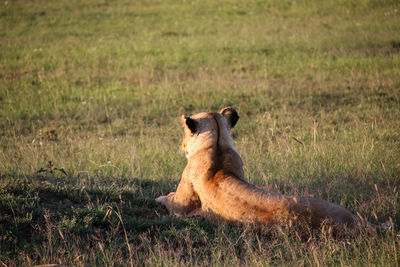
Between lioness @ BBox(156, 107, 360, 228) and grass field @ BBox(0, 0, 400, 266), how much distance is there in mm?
172

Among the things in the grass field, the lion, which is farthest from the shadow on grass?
the lion

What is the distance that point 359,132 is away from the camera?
8766mm

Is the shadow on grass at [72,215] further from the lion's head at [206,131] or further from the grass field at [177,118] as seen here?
the lion's head at [206,131]

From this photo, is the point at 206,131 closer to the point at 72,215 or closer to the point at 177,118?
the point at 72,215

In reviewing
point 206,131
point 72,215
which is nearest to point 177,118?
point 206,131

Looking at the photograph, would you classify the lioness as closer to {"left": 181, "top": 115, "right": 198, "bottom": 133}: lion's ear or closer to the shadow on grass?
{"left": 181, "top": 115, "right": 198, "bottom": 133}: lion's ear

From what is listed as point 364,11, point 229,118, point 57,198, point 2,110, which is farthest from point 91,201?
point 364,11

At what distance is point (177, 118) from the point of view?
10.9 meters

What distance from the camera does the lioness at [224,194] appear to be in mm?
4438

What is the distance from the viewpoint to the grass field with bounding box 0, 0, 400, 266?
4457 millimetres

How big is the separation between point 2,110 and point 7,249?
7.97 metres

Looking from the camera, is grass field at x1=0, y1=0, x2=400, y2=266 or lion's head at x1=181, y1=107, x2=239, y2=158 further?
lion's head at x1=181, y1=107, x2=239, y2=158

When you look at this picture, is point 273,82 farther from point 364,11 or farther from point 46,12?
point 46,12

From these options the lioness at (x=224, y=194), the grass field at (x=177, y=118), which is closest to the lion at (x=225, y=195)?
the lioness at (x=224, y=194)
